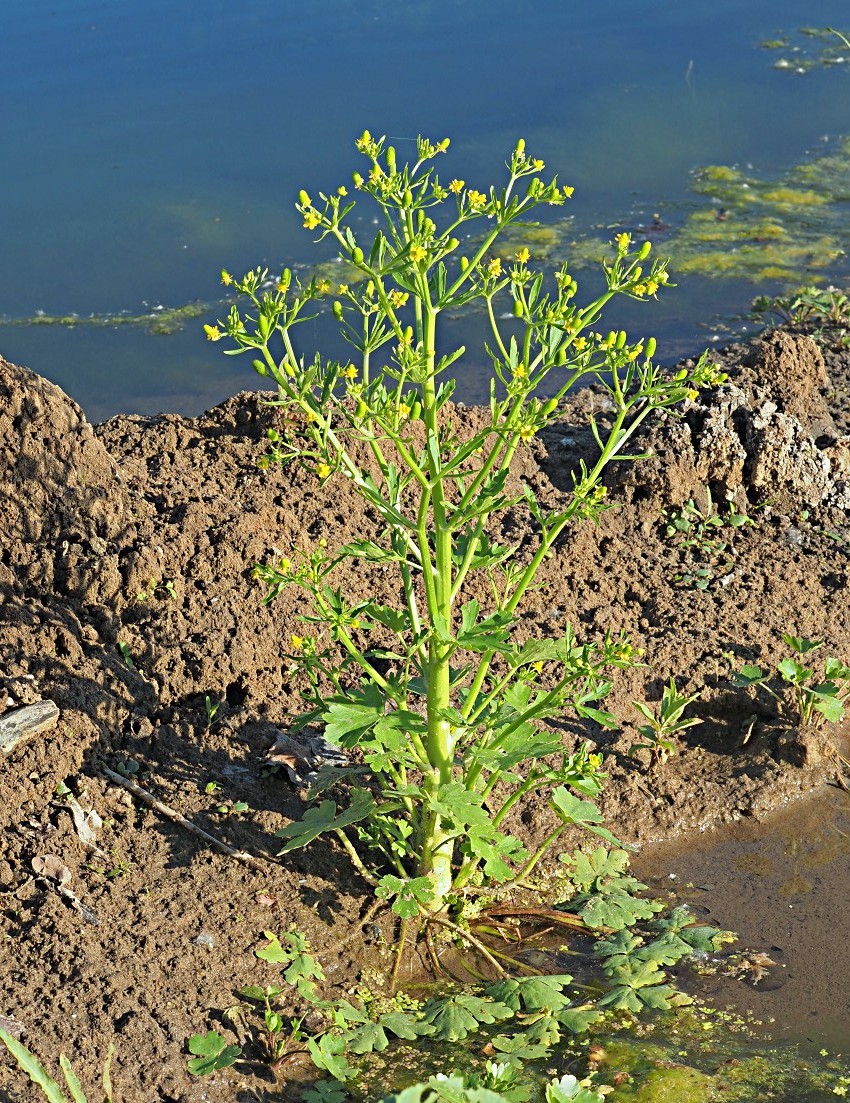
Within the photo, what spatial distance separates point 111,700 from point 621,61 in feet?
31.1

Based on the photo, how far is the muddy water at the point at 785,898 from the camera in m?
3.29

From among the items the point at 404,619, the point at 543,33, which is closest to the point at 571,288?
→ the point at 404,619

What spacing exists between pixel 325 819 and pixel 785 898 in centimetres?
140

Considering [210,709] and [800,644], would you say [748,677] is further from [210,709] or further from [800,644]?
[210,709]

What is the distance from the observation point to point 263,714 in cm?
407

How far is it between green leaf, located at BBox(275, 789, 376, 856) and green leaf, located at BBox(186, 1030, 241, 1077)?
0.48 m

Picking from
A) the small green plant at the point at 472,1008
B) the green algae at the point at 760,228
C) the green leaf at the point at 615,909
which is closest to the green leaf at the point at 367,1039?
the small green plant at the point at 472,1008

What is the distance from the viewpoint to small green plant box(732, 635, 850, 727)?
4117 mm

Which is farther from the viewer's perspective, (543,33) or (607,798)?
(543,33)

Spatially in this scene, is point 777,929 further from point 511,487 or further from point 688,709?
point 511,487

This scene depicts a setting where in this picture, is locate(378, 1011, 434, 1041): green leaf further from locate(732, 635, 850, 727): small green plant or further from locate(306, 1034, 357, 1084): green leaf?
locate(732, 635, 850, 727): small green plant

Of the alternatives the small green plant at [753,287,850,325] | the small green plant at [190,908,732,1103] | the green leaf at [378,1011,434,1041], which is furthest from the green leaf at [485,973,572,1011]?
the small green plant at [753,287,850,325]

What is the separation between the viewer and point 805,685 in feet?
13.8

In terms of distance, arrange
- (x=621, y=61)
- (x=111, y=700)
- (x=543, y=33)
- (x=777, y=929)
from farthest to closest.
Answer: (x=543, y=33)
(x=621, y=61)
(x=111, y=700)
(x=777, y=929)
